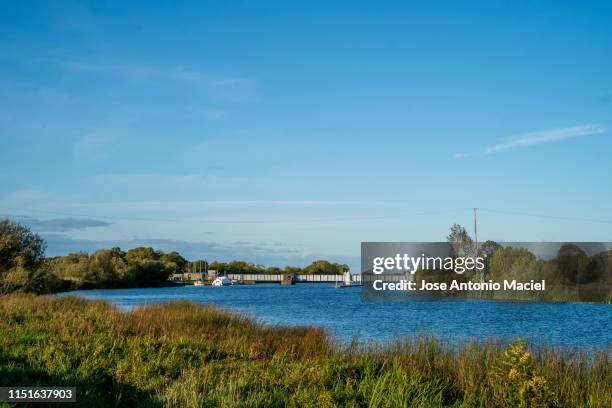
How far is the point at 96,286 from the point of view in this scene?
4119 inches

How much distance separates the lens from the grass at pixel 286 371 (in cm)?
1024

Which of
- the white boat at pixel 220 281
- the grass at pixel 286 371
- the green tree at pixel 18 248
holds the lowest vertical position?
the white boat at pixel 220 281

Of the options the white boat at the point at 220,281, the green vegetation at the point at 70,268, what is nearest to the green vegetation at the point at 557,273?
the green vegetation at the point at 70,268

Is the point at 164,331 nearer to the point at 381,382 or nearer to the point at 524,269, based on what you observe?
the point at 381,382

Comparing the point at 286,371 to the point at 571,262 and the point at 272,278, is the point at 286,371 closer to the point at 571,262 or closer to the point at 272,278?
the point at 571,262

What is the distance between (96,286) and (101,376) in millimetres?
97820

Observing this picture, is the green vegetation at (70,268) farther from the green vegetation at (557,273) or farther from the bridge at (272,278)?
the green vegetation at (557,273)

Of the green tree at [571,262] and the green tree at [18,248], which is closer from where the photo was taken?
the green tree at [18,248]

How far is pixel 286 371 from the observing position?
12344mm

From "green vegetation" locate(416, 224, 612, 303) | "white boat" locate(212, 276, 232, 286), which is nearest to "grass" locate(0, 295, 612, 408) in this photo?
"green vegetation" locate(416, 224, 612, 303)

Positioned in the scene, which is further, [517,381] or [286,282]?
[286,282]

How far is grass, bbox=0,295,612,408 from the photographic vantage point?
10.2 m

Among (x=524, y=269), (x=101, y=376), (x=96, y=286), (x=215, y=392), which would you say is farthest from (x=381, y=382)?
(x=96, y=286)

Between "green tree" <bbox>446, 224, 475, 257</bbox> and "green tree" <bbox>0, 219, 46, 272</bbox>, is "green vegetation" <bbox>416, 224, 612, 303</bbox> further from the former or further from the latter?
"green tree" <bbox>0, 219, 46, 272</bbox>
